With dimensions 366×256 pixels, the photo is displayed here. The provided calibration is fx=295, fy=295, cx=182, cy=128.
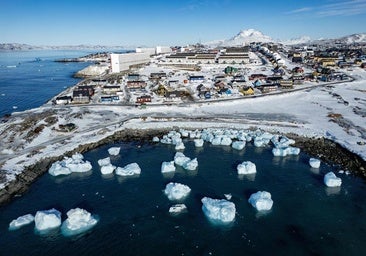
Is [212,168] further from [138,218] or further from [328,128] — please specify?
[328,128]

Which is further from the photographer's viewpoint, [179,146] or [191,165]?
[179,146]

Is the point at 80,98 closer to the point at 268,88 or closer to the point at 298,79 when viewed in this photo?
the point at 268,88

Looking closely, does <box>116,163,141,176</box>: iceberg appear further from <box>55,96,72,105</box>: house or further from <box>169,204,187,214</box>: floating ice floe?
<box>55,96,72,105</box>: house

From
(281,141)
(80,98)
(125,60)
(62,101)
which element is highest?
(125,60)

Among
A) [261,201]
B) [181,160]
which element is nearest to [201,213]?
[261,201]

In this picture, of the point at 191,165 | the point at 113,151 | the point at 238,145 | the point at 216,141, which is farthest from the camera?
the point at 216,141

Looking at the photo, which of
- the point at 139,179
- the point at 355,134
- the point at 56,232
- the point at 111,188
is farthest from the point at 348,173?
the point at 56,232
